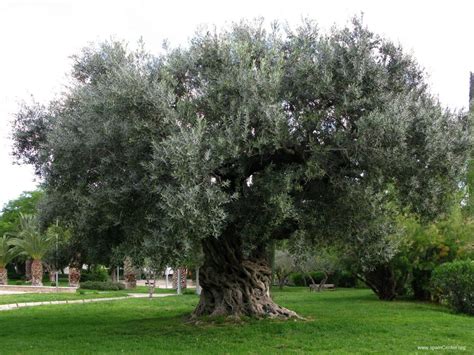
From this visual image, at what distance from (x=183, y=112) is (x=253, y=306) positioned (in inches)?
236

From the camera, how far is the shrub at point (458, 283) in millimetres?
17500

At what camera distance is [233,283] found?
1423cm

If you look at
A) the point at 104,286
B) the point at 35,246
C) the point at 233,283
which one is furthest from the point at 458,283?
the point at 35,246

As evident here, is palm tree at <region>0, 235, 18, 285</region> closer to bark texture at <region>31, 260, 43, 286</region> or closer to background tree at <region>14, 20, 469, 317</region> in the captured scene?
bark texture at <region>31, 260, 43, 286</region>

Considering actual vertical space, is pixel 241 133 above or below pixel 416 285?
above

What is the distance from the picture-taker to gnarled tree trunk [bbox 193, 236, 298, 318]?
1398 cm

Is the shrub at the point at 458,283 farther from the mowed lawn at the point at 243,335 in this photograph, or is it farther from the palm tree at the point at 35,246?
the palm tree at the point at 35,246

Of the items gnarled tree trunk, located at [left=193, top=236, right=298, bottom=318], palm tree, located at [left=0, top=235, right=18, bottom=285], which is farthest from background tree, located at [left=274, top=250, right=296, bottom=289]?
gnarled tree trunk, located at [left=193, top=236, right=298, bottom=318]

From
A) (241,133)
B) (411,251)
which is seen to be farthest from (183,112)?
(411,251)

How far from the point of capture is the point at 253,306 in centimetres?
1406

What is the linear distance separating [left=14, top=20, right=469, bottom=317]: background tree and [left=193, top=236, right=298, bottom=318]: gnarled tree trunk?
61.5 inches

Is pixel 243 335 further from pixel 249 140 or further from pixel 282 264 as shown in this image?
pixel 282 264

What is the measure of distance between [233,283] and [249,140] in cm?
525

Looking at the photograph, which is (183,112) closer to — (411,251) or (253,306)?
(253,306)
